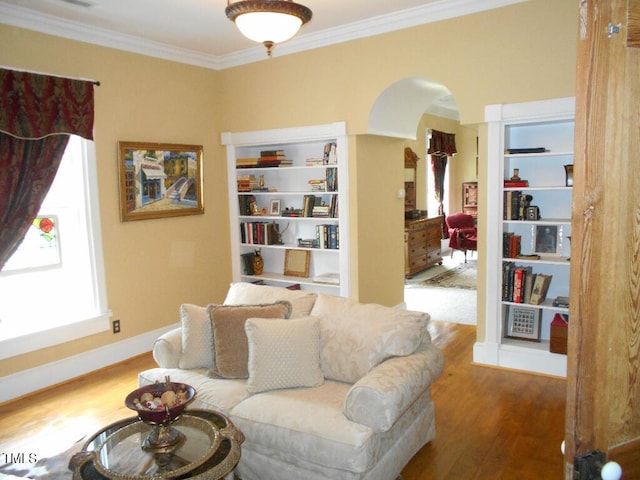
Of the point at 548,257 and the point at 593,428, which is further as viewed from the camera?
the point at 548,257

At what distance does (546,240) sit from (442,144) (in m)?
5.82

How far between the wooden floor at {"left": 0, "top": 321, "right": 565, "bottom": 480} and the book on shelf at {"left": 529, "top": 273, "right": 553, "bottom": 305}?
1.99 ft

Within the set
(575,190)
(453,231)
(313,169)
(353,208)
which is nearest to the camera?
(575,190)

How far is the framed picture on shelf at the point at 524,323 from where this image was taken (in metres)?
4.08

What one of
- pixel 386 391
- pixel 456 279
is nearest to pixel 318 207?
pixel 386 391

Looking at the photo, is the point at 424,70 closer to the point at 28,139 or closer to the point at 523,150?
the point at 523,150

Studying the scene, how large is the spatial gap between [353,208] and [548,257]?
1769 mm

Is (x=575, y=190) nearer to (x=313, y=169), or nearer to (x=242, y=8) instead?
(x=242, y=8)

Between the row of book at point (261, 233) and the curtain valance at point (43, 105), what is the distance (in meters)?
1.92

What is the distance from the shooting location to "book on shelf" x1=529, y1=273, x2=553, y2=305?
12.7 feet

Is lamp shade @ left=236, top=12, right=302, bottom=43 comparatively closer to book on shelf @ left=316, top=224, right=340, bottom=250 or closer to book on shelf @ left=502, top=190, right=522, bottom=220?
book on shelf @ left=502, top=190, right=522, bottom=220

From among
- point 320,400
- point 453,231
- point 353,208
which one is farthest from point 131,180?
point 453,231

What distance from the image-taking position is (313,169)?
5199mm

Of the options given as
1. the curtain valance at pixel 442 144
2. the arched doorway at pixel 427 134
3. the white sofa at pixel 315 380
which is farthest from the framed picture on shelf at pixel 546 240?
the curtain valance at pixel 442 144
